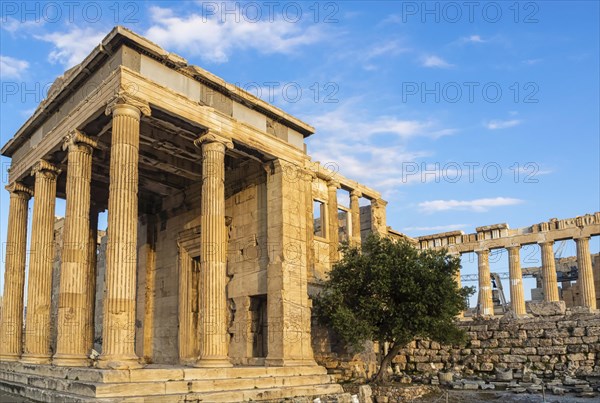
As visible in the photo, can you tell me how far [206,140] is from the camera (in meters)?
15.6

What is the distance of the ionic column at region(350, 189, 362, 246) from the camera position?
84.0ft

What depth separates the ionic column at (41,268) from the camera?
1641 centimetres

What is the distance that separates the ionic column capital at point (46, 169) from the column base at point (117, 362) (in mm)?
7518

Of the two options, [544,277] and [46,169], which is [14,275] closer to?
[46,169]

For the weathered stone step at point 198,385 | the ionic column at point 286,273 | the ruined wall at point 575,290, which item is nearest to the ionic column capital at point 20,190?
the ionic column at point 286,273

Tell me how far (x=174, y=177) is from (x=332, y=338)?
826 cm

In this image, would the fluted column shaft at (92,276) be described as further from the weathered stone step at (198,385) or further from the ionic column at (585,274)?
the ionic column at (585,274)

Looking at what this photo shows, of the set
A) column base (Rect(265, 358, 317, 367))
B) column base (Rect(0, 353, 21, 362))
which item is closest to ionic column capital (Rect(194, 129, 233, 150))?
column base (Rect(265, 358, 317, 367))

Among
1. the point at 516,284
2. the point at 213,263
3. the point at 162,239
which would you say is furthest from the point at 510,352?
the point at 516,284

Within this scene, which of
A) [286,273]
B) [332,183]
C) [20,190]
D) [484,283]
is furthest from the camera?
[484,283]

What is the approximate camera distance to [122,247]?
12.9 metres

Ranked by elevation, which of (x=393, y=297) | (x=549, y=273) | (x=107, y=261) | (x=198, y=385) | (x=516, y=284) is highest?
(x=549, y=273)

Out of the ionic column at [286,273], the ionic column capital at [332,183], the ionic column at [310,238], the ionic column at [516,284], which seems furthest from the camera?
the ionic column at [516,284]

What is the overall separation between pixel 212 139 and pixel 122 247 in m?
4.15
